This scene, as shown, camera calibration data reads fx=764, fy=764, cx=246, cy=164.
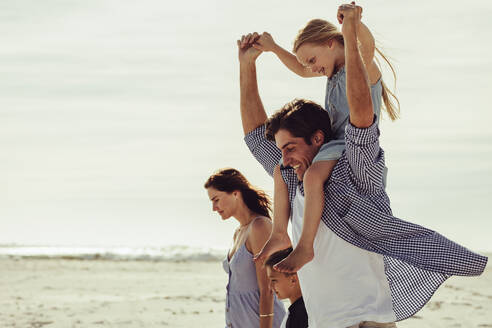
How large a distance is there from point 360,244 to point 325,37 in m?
0.78

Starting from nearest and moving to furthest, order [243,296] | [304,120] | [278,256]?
[304,120]
[278,256]
[243,296]

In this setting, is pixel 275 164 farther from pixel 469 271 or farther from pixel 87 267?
pixel 87 267

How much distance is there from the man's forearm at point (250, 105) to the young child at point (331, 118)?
30cm

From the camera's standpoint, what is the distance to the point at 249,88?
3.24 m

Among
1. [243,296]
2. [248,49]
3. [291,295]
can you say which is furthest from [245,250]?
[248,49]

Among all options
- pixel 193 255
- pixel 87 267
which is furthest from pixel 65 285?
pixel 193 255

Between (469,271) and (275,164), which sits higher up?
(275,164)

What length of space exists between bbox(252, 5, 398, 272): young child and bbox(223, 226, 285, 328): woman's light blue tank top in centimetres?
156

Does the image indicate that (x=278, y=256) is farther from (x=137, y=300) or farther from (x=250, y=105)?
(x=137, y=300)

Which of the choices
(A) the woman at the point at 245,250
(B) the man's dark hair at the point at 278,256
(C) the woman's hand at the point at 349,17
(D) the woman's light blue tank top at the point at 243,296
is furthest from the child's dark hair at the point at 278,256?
(D) the woman's light blue tank top at the point at 243,296

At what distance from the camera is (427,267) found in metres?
2.51

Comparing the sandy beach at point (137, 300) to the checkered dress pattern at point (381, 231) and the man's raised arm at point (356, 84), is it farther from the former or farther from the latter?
the man's raised arm at point (356, 84)

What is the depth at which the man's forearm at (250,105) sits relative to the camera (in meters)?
3.21

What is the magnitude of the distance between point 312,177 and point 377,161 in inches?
8.8
